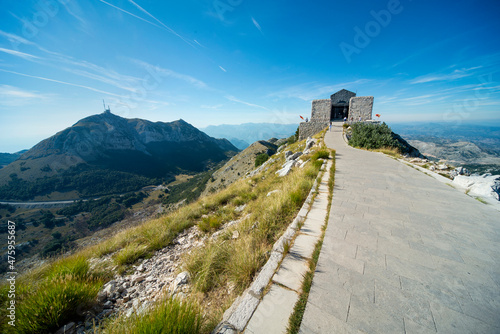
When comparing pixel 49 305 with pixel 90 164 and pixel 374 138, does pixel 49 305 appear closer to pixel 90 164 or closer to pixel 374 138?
pixel 374 138

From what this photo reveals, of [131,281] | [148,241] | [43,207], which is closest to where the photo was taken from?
[131,281]

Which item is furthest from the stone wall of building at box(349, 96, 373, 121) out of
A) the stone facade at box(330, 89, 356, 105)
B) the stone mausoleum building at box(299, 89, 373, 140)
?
the stone facade at box(330, 89, 356, 105)

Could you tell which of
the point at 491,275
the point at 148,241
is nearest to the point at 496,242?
the point at 491,275

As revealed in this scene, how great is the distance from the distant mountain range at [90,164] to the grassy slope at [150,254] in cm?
15020

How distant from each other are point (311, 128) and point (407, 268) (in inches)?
1122

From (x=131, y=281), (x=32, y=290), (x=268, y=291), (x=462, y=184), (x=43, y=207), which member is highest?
(x=462, y=184)

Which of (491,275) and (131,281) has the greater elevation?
(491,275)

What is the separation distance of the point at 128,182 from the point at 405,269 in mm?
165312

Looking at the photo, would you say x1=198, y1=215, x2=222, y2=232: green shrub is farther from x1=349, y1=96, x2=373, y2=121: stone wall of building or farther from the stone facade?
the stone facade

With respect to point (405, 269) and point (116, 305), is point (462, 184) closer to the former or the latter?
point (405, 269)

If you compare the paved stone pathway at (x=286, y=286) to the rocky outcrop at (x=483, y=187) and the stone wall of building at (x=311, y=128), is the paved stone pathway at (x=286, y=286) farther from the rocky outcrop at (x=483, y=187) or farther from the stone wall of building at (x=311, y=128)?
the stone wall of building at (x=311, y=128)

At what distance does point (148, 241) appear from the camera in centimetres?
525

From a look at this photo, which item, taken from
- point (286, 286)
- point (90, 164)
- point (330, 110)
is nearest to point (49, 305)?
point (286, 286)

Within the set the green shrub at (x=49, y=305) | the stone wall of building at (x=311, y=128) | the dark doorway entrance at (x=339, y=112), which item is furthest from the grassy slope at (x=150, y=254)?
the dark doorway entrance at (x=339, y=112)
